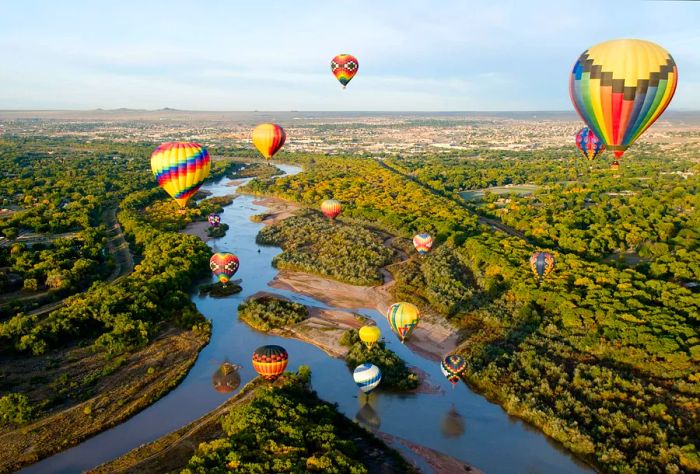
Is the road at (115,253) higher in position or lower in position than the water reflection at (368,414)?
higher

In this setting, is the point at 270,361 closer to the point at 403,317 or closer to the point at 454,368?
the point at 403,317

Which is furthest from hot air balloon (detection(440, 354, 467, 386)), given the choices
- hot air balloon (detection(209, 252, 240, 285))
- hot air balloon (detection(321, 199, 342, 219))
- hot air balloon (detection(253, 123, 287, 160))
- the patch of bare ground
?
hot air balloon (detection(321, 199, 342, 219))

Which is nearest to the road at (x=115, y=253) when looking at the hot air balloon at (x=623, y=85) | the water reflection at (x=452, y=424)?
the water reflection at (x=452, y=424)

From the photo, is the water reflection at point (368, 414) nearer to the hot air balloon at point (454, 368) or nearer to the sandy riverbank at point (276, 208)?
the hot air balloon at point (454, 368)

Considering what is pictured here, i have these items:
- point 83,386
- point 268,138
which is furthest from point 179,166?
point 83,386

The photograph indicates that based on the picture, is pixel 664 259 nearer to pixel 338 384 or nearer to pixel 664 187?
pixel 338 384

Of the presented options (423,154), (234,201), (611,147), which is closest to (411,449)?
(611,147)
